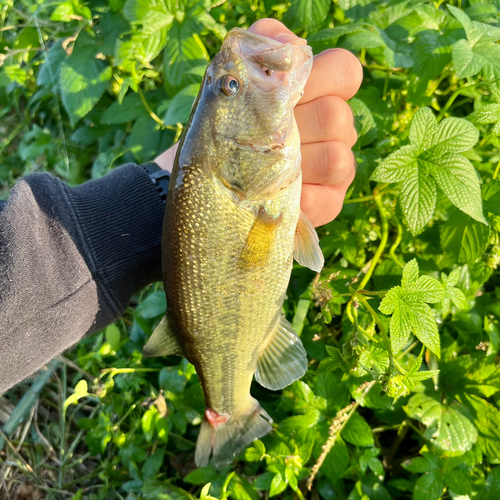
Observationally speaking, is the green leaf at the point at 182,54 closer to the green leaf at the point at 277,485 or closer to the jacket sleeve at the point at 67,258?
the jacket sleeve at the point at 67,258

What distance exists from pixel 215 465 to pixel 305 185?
Answer: 4.74ft

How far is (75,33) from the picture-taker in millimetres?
2998

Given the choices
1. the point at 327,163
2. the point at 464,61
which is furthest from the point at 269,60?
the point at 464,61

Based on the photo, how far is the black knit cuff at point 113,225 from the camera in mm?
1925

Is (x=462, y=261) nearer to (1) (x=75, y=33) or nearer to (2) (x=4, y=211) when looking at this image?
(2) (x=4, y=211)

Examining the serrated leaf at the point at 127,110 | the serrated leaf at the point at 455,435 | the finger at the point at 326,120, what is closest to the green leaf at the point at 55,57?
the serrated leaf at the point at 127,110

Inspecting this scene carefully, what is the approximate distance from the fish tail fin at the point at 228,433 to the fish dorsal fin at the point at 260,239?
2.88 ft

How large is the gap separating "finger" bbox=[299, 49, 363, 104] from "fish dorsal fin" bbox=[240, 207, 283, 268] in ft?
1.87

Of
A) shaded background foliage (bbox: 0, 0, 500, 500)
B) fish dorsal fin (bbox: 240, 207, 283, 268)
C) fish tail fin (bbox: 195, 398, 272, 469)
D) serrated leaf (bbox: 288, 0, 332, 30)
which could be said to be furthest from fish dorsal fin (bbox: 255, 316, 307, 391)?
serrated leaf (bbox: 288, 0, 332, 30)

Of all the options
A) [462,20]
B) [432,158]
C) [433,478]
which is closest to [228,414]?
[433,478]

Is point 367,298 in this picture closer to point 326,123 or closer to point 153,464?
point 326,123

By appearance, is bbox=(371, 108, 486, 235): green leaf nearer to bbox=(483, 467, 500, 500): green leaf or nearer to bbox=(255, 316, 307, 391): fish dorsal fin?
bbox=(255, 316, 307, 391): fish dorsal fin

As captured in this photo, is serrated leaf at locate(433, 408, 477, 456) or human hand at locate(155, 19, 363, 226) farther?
serrated leaf at locate(433, 408, 477, 456)

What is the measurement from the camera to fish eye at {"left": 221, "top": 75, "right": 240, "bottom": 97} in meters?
1.51
